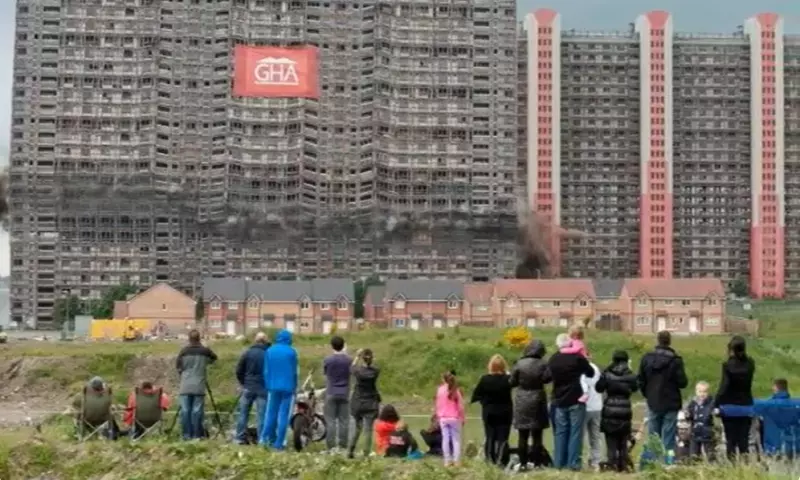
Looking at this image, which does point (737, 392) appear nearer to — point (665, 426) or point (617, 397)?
point (665, 426)

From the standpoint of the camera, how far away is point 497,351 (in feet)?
139

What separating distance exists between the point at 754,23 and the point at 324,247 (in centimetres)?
5319

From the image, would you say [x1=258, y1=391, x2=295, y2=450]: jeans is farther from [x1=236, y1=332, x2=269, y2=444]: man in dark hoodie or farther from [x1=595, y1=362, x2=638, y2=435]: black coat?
[x1=595, y1=362, x2=638, y2=435]: black coat

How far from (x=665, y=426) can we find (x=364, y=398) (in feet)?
13.0

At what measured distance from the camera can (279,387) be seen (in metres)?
14.9

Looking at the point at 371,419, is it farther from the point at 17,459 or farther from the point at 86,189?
the point at 86,189

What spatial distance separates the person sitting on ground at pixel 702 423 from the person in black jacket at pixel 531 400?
215 centimetres

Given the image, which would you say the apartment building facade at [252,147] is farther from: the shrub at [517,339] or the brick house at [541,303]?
the shrub at [517,339]

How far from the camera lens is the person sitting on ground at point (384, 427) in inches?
604

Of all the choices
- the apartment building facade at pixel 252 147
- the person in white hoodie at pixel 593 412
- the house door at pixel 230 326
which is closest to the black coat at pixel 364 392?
the person in white hoodie at pixel 593 412

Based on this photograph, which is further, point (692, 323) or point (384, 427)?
point (692, 323)

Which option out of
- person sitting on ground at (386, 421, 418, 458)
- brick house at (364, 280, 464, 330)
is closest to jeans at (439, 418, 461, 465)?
person sitting on ground at (386, 421, 418, 458)

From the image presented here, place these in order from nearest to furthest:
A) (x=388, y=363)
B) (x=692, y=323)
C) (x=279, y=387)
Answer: (x=279, y=387) < (x=388, y=363) < (x=692, y=323)

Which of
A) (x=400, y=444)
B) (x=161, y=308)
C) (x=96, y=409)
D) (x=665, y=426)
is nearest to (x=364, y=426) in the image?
(x=400, y=444)
